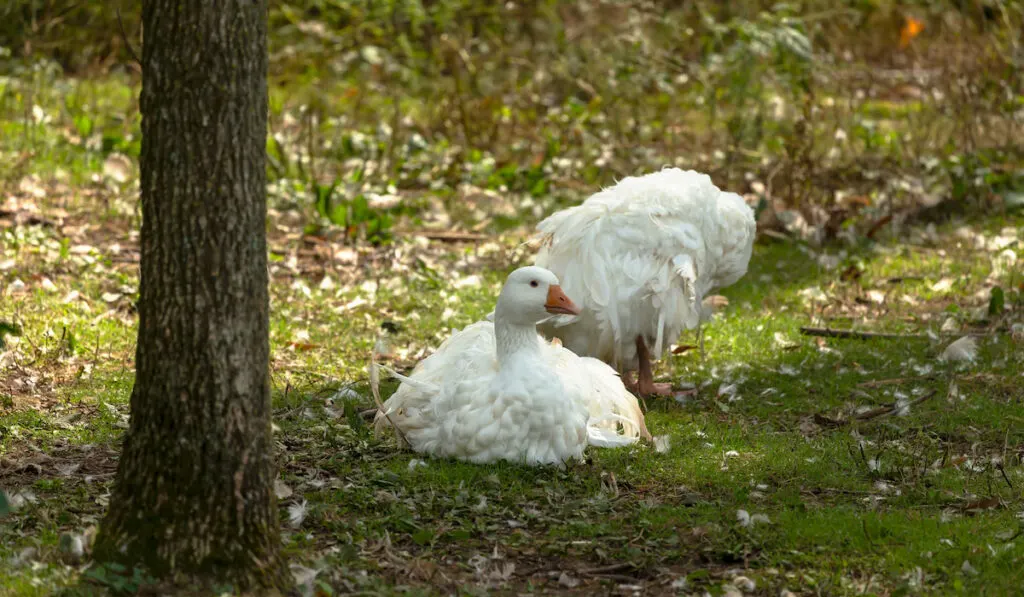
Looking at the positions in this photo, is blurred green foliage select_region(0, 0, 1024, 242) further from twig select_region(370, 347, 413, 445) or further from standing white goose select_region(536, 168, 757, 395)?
twig select_region(370, 347, 413, 445)

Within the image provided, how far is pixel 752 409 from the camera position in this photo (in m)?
6.28

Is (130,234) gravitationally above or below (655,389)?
above

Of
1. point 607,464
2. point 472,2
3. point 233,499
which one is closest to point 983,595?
point 607,464

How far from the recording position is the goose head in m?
5.39

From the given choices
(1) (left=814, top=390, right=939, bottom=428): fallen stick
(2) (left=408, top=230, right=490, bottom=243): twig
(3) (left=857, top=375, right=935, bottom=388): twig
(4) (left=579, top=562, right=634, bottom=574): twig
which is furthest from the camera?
(2) (left=408, top=230, right=490, bottom=243): twig

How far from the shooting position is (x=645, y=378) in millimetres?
6457

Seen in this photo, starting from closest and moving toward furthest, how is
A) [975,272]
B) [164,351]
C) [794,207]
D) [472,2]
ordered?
[164,351]
[975,272]
[794,207]
[472,2]

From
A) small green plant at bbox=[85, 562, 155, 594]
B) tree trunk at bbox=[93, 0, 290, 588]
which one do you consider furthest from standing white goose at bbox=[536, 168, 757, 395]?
small green plant at bbox=[85, 562, 155, 594]

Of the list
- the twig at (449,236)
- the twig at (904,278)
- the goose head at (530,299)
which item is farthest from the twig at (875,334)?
the twig at (449,236)

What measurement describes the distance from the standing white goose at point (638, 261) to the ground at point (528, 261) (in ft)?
1.32

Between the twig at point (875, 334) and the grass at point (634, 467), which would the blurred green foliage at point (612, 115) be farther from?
the twig at point (875, 334)

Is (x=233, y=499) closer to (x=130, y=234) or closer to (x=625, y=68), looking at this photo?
(x=130, y=234)

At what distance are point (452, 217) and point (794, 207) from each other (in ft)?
8.61

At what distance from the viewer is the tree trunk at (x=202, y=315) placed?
3.54 meters
